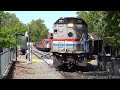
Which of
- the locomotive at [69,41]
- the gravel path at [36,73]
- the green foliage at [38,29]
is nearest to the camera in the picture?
the gravel path at [36,73]

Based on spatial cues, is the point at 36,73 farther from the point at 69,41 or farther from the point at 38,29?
the point at 38,29

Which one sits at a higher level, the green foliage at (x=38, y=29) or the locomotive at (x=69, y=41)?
the green foliage at (x=38, y=29)

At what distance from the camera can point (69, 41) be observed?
23.9 m

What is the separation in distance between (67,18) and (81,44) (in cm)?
241

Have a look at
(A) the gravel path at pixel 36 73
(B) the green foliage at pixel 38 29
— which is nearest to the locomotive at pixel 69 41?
(A) the gravel path at pixel 36 73

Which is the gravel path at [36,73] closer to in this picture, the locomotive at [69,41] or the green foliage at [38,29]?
the locomotive at [69,41]

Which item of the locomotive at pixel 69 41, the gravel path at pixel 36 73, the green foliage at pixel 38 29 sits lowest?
the gravel path at pixel 36 73

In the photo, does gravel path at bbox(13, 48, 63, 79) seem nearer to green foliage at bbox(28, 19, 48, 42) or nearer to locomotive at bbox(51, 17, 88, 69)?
locomotive at bbox(51, 17, 88, 69)

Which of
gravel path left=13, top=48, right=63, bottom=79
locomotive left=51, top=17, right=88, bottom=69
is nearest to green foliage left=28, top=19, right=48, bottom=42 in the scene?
gravel path left=13, top=48, right=63, bottom=79

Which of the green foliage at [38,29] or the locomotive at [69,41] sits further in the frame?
the green foliage at [38,29]

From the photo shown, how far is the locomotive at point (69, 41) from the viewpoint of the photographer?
77.7 feet

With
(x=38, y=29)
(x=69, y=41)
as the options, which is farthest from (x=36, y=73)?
(x=38, y=29)

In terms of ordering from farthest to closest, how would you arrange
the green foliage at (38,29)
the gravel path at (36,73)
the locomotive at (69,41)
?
the green foliage at (38,29)
the locomotive at (69,41)
the gravel path at (36,73)
